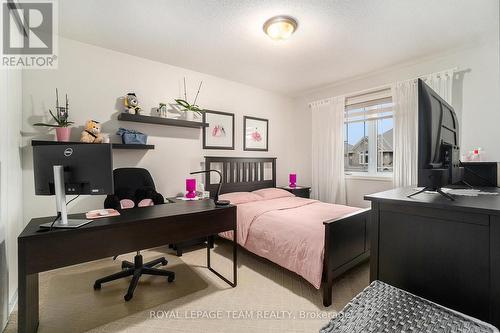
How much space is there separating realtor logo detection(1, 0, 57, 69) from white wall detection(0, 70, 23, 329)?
20 centimetres

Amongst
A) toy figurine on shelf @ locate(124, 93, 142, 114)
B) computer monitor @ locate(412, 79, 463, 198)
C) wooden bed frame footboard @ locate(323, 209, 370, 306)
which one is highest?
toy figurine on shelf @ locate(124, 93, 142, 114)

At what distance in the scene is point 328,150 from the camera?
395cm

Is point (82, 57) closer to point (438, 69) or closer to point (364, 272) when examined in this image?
point (364, 272)

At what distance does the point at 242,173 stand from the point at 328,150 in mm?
1544

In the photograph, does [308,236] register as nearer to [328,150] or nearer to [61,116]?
[328,150]

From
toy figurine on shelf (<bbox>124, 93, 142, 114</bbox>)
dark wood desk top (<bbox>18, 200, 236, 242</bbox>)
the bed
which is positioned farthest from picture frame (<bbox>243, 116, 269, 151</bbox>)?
dark wood desk top (<bbox>18, 200, 236, 242</bbox>)

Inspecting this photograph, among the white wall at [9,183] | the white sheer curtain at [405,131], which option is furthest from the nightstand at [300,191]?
the white wall at [9,183]

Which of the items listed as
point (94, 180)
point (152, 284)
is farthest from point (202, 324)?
point (94, 180)

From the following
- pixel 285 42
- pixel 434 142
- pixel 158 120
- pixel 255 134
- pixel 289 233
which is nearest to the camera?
pixel 434 142

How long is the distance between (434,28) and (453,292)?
2.53 m

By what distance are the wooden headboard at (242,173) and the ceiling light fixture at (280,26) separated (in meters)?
1.95

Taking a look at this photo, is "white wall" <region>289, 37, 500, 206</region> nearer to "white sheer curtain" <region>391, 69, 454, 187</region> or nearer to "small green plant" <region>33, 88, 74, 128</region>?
"white sheer curtain" <region>391, 69, 454, 187</region>

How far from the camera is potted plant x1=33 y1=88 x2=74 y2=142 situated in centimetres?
237

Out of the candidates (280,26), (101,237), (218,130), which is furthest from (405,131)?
(101,237)
